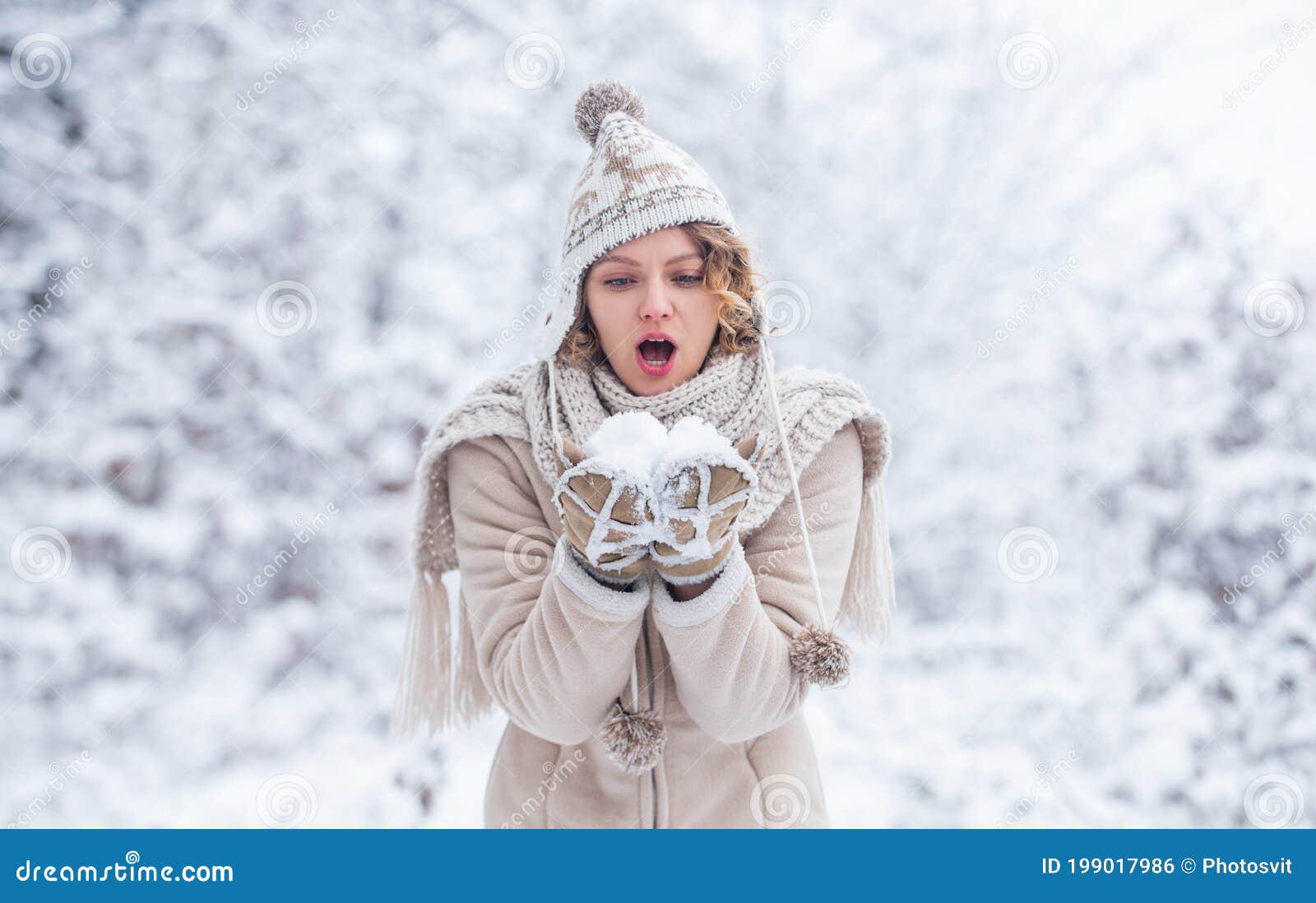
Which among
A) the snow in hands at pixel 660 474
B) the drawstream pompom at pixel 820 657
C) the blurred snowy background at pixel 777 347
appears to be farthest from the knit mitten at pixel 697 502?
the blurred snowy background at pixel 777 347

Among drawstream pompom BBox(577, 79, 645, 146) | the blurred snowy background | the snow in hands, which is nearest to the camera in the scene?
the snow in hands

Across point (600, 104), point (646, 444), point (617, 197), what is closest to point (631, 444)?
point (646, 444)

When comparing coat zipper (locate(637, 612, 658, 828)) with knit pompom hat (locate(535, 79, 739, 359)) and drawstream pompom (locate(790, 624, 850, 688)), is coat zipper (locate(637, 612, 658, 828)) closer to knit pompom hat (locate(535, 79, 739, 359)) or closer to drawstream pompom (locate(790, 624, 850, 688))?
drawstream pompom (locate(790, 624, 850, 688))

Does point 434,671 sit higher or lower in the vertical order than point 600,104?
lower

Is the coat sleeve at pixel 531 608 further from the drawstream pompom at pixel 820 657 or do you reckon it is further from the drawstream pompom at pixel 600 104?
the drawstream pompom at pixel 600 104

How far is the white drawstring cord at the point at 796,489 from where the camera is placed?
2.85 feet

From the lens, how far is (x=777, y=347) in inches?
98.9

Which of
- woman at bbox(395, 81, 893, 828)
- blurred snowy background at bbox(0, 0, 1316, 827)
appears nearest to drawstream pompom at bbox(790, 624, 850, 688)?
woman at bbox(395, 81, 893, 828)

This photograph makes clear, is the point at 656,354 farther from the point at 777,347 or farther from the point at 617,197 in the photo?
the point at 777,347

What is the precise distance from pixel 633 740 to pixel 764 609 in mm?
163

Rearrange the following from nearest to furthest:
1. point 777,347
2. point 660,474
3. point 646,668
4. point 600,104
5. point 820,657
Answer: point 660,474 → point 820,657 → point 646,668 → point 600,104 → point 777,347

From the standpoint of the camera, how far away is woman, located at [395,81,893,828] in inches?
30.9

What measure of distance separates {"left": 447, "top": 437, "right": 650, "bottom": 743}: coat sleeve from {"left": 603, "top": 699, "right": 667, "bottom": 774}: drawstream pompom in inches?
0.8
